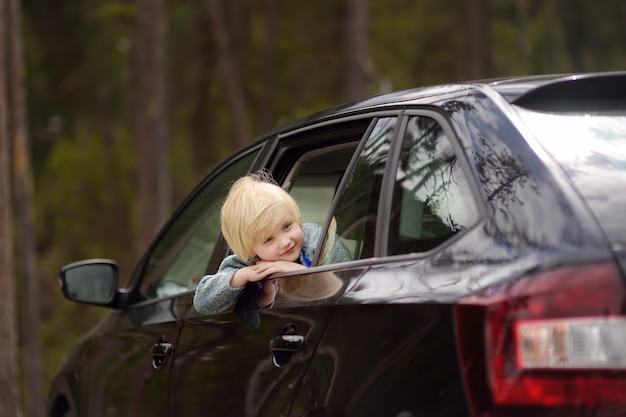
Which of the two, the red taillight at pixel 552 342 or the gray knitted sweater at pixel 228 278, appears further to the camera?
the gray knitted sweater at pixel 228 278

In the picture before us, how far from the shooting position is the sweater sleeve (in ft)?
11.7

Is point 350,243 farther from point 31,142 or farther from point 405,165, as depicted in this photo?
point 31,142

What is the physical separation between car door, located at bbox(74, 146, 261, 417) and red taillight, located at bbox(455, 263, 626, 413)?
6.34ft

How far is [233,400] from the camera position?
3.57 meters

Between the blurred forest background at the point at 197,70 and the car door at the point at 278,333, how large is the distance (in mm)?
16639

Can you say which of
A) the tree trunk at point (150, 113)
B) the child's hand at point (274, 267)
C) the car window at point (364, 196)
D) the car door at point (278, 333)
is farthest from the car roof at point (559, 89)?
the tree trunk at point (150, 113)

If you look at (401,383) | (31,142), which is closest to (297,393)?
(401,383)

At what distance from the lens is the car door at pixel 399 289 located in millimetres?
2578

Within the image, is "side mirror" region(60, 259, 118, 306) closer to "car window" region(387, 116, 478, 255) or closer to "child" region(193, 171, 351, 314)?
"child" region(193, 171, 351, 314)

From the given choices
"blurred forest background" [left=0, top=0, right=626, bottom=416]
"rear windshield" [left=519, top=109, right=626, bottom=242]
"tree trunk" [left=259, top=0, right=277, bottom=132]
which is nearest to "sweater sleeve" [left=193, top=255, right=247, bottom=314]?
"rear windshield" [left=519, top=109, right=626, bottom=242]

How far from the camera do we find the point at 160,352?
431 cm

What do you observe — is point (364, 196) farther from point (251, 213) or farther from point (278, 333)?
point (278, 333)

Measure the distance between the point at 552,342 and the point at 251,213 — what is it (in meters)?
1.29

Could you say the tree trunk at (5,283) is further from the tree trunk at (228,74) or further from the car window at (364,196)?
the tree trunk at (228,74)
